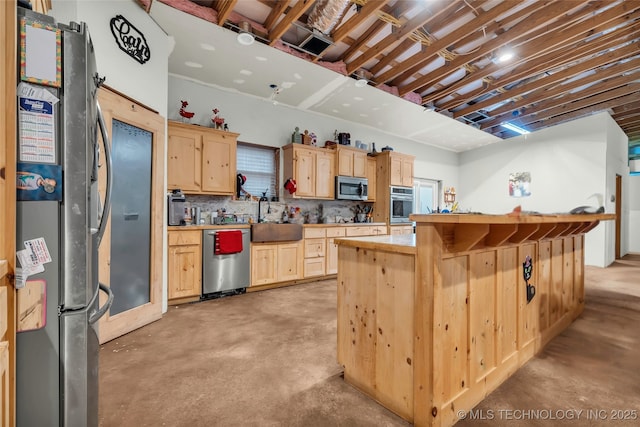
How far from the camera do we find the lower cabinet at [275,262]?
409 centimetres

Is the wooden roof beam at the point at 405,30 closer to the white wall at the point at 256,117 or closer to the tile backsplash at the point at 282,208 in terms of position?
the white wall at the point at 256,117

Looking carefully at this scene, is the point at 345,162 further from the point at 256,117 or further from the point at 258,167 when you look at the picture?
the point at 256,117

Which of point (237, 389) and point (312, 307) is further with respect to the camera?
point (312, 307)

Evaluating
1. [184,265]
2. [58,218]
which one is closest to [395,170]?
[184,265]

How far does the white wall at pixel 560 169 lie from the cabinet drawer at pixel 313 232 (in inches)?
211

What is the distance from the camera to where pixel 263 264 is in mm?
4152

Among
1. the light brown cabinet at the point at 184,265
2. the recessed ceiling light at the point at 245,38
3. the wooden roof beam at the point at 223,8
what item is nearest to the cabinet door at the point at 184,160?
the light brown cabinet at the point at 184,265

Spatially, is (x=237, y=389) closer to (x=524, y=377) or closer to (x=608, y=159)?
(x=524, y=377)

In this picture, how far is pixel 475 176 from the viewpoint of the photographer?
8.09 m

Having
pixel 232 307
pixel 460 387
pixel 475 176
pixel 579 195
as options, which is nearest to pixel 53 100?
pixel 460 387

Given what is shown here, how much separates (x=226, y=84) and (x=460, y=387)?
15.0 ft

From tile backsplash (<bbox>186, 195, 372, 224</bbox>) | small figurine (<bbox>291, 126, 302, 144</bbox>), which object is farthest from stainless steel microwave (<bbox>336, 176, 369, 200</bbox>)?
small figurine (<bbox>291, 126, 302, 144</bbox>)

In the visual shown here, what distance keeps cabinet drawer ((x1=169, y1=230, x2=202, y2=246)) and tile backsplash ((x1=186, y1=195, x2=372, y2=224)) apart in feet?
2.21

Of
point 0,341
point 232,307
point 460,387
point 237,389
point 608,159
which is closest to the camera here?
point 0,341
